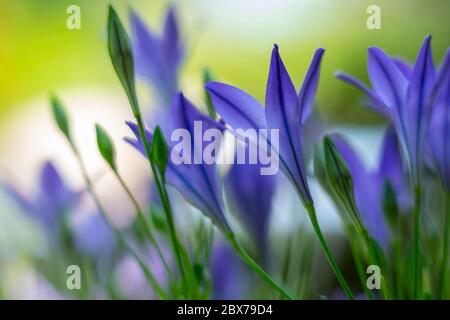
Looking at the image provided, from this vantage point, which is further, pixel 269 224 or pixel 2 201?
pixel 2 201

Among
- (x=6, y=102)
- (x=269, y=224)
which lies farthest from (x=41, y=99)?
(x=269, y=224)

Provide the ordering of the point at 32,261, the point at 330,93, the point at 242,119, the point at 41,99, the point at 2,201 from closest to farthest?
1. the point at 242,119
2. the point at 32,261
3. the point at 2,201
4. the point at 330,93
5. the point at 41,99

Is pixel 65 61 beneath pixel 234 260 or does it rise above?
above

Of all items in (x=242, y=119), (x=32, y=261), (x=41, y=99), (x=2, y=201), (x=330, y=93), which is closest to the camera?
(x=242, y=119)

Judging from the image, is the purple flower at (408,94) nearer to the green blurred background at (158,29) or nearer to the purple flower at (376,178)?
the purple flower at (376,178)

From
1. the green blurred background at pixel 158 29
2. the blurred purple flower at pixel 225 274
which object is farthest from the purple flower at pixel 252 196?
the green blurred background at pixel 158 29
